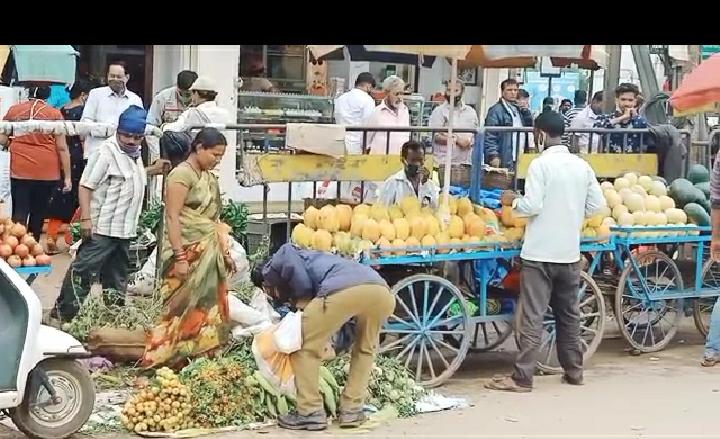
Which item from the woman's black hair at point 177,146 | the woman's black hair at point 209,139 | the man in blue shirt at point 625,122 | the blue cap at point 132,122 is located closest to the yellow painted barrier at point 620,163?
the man in blue shirt at point 625,122

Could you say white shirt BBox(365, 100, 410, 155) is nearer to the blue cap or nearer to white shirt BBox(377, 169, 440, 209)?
white shirt BBox(377, 169, 440, 209)

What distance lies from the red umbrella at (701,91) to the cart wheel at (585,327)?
175cm

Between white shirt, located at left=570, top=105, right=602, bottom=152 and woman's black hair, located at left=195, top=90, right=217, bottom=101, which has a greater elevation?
woman's black hair, located at left=195, top=90, right=217, bottom=101

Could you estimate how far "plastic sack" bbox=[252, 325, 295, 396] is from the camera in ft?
20.1

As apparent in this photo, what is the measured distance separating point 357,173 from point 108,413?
2439mm

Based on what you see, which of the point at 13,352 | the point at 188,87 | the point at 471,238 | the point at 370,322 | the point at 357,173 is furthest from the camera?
the point at 188,87

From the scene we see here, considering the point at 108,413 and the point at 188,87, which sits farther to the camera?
the point at 188,87

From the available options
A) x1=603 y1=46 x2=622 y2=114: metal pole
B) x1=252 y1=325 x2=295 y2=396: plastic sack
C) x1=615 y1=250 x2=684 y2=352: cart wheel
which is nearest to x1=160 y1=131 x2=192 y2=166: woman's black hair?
x1=252 y1=325 x2=295 y2=396: plastic sack

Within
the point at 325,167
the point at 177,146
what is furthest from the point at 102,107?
the point at 325,167
